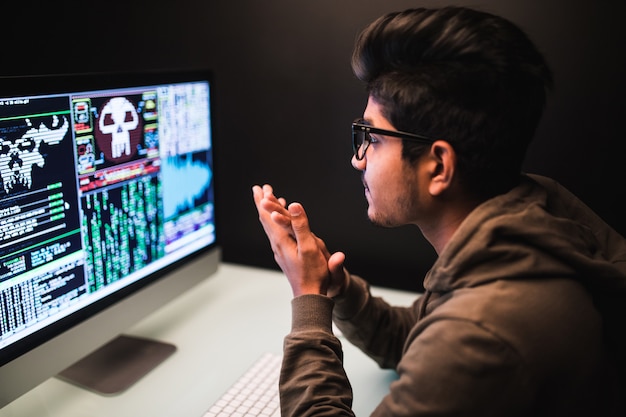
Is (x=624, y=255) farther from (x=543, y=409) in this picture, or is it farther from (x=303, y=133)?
(x=303, y=133)

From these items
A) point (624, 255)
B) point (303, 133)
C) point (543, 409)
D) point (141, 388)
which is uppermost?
point (303, 133)

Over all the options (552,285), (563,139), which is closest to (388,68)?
(552,285)

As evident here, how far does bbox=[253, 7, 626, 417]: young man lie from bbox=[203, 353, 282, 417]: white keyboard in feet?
0.52

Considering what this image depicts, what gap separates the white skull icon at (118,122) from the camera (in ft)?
3.53

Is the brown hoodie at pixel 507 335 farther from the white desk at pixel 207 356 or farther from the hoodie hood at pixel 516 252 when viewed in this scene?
the white desk at pixel 207 356

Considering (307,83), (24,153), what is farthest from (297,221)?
(307,83)

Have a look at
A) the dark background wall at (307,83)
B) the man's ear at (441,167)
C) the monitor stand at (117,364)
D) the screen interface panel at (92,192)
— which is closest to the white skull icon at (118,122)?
the screen interface panel at (92,192)

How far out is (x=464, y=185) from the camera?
2.97 ft

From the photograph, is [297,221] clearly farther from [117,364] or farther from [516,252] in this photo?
[117,364]

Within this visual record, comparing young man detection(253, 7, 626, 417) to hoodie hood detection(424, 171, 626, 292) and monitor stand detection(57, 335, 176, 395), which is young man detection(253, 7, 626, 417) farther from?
monitor stand detection(57, 335, 176, 395)

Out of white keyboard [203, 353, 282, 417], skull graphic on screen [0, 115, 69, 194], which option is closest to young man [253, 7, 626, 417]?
white keyboard [203, 353, 282, 417]

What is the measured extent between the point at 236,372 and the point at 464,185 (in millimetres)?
600

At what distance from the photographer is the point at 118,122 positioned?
1.11 m

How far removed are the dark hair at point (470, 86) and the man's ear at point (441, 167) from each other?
0.04 feet
